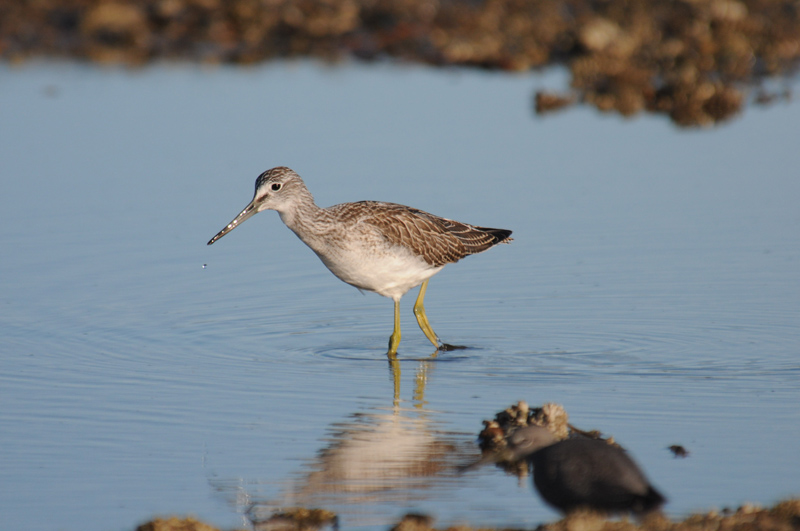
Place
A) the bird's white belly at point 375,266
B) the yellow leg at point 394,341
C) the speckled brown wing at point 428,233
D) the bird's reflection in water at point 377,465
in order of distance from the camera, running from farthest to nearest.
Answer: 1. the speckled brown wing at point 428,233
2. the yellow leg at point 394,341
3. the bird's white belly at point 375,266
4. the bird's reflection in water at point 377,465

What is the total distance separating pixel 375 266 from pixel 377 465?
8.49 ft

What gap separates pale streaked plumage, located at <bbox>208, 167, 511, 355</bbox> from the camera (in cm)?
916

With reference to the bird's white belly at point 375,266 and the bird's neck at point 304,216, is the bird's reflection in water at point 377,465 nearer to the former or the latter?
the bird's white belly at point 375,266

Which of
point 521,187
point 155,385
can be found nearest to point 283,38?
point 521,187

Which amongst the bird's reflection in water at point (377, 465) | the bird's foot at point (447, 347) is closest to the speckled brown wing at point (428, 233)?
the bird's foot at point (447, 347)

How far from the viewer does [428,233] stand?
9.83m

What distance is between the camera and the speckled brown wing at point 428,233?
9.48m

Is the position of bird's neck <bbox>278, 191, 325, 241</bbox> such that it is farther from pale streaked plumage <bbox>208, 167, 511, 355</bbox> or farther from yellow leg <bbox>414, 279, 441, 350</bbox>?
yellow leg <bbox>414, 279, 441, 350</bbox>

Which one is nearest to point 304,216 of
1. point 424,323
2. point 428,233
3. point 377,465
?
point 428,233

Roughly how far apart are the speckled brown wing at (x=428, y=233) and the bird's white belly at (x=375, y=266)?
0.39 ft

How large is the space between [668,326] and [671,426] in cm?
222

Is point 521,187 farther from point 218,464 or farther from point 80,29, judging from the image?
point 80,29

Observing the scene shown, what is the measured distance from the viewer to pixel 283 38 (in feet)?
68.4

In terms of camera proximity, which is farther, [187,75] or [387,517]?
[187,75]
